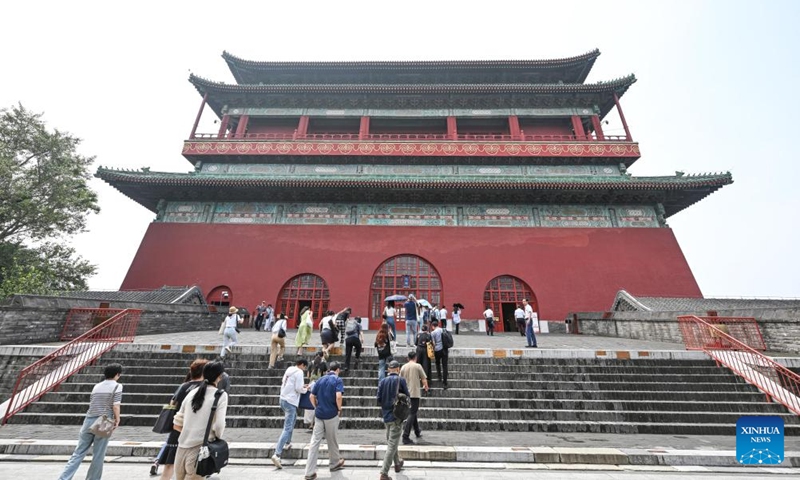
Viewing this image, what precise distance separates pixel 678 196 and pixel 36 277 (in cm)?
2936

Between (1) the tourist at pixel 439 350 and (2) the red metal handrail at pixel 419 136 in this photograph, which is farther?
(2) the red metal handrail at pixel 419 136

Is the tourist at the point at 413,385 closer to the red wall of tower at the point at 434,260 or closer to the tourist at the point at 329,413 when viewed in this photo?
the tourist at the point at 329,413

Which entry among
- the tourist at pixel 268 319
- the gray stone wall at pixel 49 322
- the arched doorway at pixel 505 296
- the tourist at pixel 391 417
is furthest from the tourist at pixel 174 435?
the arched doorway at pixel 505 296

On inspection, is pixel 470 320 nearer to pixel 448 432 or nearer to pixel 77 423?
pixel 448 432

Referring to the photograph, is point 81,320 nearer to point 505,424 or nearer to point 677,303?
point 505,424

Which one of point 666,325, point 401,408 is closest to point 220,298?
point 401,408

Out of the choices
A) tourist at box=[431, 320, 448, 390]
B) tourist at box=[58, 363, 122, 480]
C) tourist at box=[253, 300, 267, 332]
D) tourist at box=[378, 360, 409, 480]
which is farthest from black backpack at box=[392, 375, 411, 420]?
tourist at box=[253, 300, 267, 332]

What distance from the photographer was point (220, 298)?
1481 centimetres

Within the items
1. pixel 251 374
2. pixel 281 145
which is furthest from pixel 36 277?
pixel 251 374

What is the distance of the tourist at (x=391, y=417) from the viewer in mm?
3744

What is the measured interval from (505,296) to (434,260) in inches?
142

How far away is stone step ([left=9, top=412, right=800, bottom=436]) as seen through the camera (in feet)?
18.2

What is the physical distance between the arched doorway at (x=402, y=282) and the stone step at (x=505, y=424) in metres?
9.14

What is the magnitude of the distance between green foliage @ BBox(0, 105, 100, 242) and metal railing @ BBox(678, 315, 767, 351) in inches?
915
